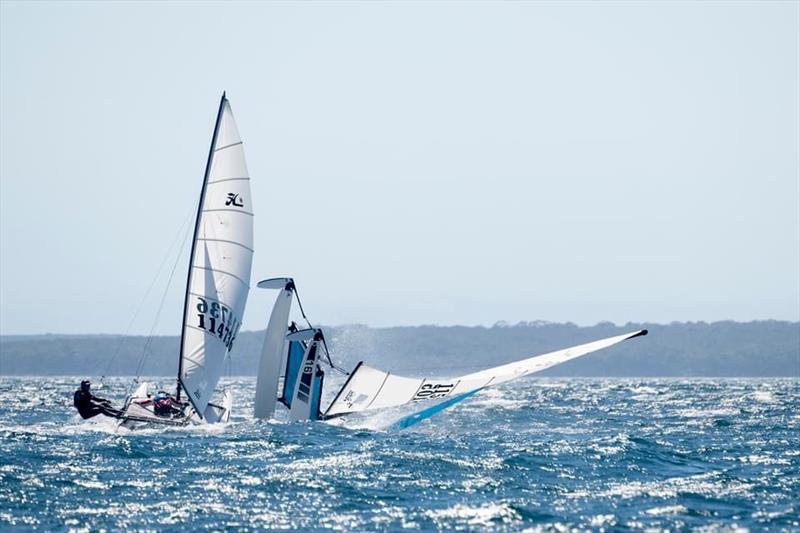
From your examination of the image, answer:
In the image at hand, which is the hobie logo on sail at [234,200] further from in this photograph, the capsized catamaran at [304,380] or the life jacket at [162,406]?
the life jacket at [162,406]

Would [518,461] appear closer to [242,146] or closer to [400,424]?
[400,424]

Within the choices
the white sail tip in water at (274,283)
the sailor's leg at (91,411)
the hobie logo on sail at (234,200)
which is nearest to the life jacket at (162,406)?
the sailor's leg at (91,411)

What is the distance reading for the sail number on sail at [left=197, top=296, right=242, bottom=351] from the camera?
3541 centimetres

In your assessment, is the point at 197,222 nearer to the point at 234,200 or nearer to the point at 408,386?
→ the point at 234,200

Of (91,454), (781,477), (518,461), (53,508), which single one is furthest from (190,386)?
(781,477)

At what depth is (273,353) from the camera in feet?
119

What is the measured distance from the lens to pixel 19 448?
2745 centimetres

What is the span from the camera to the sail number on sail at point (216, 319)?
35.4 meters

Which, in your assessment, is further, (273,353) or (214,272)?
(273,353)

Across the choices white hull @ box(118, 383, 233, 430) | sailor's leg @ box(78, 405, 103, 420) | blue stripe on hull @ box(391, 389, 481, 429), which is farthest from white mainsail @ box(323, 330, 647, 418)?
sailor's leg @ box(78, 405, 103, 420)

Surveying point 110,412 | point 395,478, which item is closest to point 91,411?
point 110,412

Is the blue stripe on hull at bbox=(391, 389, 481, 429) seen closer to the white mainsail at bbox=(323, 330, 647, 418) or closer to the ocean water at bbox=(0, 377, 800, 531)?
the white mainsail at bbox=(323, 330, 647, 418)

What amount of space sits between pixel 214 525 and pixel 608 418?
2837cm

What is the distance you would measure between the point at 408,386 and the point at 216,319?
6415mm
